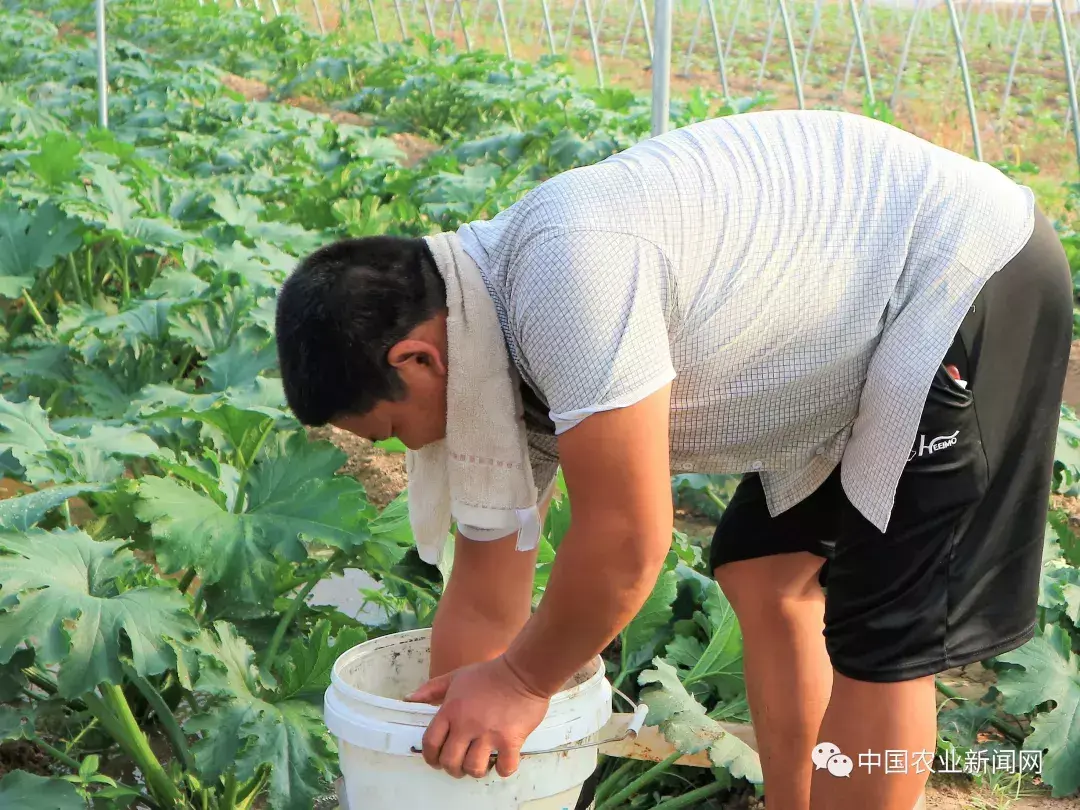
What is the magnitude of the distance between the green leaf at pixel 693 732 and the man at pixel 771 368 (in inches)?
11.6

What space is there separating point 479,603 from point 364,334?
2.01 ft

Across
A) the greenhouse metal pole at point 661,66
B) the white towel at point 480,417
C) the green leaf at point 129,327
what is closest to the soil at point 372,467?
the green leaf at point 129,327

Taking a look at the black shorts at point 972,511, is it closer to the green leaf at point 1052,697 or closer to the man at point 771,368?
the man at point 771,368

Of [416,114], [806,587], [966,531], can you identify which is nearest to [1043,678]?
[806,587]

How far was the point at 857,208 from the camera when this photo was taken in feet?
5.91

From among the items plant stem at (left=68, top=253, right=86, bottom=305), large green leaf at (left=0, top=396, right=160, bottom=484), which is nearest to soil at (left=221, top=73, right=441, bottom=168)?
plant stem at (left=68, top=253, right=86, bottom=305)

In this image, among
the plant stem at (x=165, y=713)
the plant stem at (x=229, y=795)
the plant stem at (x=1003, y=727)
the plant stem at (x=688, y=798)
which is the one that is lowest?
the plant stem at (x=1003, y=727)

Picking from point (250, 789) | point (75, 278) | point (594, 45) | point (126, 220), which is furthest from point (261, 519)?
point (594, 45)

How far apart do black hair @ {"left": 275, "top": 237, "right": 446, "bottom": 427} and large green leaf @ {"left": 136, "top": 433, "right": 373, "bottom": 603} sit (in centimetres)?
78

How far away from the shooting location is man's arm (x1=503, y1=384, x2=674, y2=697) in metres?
1.62

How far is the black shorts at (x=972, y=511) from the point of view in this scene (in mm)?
1829

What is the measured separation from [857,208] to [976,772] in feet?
5.21

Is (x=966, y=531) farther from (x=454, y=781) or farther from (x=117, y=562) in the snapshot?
(x=117, y=562)

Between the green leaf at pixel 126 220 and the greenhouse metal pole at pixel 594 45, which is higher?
the green leaf at pixel 126 220
